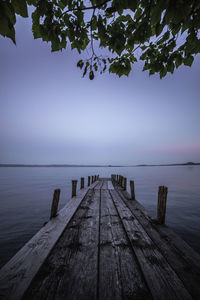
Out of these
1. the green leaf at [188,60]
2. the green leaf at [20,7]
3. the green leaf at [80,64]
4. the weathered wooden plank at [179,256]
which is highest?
the green leaf at [80,64]

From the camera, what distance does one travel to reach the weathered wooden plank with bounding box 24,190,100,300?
153 cm

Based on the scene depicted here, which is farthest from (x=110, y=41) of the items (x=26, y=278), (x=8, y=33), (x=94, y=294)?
(x=26, y=278)

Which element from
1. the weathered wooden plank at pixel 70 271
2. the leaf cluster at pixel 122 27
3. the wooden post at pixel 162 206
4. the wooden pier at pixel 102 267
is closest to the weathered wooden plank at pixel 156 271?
the wooden pier at pixel 102 267

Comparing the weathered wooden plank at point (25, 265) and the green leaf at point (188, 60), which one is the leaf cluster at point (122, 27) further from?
the weathered wooden plank at point (25, 265)

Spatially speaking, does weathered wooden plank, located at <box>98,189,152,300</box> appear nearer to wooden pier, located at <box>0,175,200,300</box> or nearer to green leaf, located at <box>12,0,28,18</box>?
wooden pier, located at <box>0,175,200,300</box>

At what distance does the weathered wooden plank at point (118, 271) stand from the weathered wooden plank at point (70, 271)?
13cm

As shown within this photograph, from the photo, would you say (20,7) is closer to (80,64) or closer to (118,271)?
(80,64)

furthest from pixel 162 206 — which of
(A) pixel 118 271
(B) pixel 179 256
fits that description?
(A) pixel 118 271

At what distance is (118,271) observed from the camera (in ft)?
6.23

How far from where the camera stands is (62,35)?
6.21ft

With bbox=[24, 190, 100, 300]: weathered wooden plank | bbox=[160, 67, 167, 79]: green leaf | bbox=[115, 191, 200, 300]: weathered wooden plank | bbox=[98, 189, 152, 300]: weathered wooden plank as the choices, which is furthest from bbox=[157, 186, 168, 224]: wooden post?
bbox=[160, 67, 167, 79]: green leaf

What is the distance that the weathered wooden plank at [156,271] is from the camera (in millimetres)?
1563

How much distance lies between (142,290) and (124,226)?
1976 millimetres

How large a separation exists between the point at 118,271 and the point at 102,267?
9.9 inches
